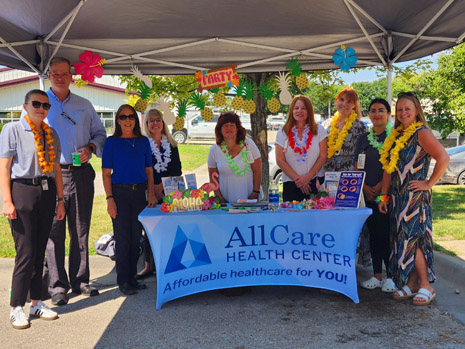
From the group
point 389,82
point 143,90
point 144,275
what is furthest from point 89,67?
point 389,82

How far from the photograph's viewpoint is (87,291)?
14.3ft

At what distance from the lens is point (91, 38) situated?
5.23 m

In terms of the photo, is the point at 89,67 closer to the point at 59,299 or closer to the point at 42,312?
the point at 59,299

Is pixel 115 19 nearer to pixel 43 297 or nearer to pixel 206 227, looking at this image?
pixel 206 227

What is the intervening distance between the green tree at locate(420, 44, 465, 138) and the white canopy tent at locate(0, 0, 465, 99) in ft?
15.5

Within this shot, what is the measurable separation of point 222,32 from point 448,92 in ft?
21.2

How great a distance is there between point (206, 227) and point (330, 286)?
1231 mm

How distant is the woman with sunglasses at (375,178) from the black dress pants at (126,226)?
2.16 meters

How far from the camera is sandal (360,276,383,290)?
439cm

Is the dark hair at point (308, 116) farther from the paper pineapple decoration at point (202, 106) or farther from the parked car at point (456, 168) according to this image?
the parked car at point (456, 168)

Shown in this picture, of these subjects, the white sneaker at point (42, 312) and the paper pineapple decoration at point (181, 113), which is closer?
the white sneaker at point (42, 312)

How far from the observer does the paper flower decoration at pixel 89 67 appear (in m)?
5.30

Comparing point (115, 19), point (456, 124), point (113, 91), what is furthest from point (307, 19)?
point (113, 91)

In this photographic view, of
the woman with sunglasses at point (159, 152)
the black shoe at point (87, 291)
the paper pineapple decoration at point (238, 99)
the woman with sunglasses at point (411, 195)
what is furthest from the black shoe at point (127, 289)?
the paper pineapple decoration at point (238, 99)
